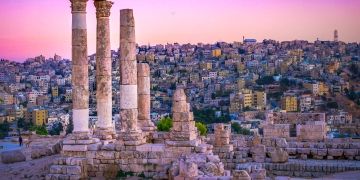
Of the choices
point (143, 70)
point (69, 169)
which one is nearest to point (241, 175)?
point (69, 169)

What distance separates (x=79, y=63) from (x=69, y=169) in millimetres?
4092

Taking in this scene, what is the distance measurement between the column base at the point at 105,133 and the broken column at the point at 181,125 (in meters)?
3.81

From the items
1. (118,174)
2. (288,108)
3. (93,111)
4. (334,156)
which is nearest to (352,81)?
(288,108)

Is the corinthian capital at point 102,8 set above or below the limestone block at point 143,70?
above

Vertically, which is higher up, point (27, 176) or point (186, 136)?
point (186, 136)

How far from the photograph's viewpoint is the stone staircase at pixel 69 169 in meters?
21.3

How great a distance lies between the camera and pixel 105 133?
24.2 metres

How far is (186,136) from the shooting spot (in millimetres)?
21031

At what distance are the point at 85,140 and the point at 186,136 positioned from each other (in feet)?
12.9

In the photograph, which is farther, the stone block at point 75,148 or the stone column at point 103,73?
the stone column at point 103,73

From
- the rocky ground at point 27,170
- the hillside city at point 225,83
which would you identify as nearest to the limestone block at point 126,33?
the rocky ground at point 27,170

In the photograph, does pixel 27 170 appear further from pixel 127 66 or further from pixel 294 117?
pixel 294 117

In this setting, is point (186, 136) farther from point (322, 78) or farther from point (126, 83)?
point (322, 78)

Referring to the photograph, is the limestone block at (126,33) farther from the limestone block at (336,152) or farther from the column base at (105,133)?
the limestone block at (336,152)
